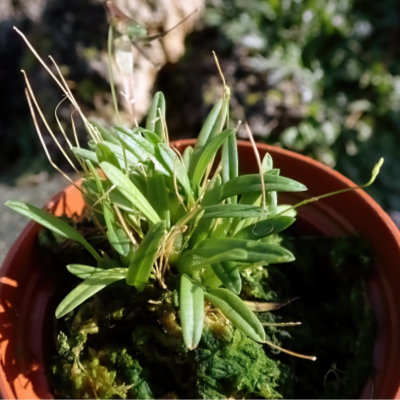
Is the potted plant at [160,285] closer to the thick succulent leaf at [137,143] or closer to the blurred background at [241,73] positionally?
the thick succulent leaf at [137,143]

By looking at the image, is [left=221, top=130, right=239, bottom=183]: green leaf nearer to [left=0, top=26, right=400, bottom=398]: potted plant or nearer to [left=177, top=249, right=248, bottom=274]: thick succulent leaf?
[left=0, top=26, right=400, bottom=398]: potted plant

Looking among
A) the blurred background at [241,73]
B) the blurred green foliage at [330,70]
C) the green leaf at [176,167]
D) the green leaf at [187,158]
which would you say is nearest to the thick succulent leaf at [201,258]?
the green leaf at [176,167]

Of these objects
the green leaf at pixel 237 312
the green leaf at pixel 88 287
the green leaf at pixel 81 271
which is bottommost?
the green leaf at pixel 237 312

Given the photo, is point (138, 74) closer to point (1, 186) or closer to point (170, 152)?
point (1, 186)

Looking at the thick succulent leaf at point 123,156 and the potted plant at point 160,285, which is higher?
the thick succulent leaf at point 123,156

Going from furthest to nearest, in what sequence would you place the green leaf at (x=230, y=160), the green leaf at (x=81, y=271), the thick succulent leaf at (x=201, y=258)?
1. the green leaf at (x=230, y=160)
2. the green leaf at (x=81, y=271)
3. the thick succulent leaf at (x=201, y=258)

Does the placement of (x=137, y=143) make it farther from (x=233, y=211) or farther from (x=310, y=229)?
(x=310, y=229)

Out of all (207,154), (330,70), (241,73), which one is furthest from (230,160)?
(330,70)

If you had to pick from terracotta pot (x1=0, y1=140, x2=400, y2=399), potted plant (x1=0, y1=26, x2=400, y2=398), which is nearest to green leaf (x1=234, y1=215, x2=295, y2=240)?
potted plant (x1=0, y1=26, x2=400, y2=398)

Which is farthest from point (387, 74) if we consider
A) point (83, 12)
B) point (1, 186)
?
point (1, 186)
